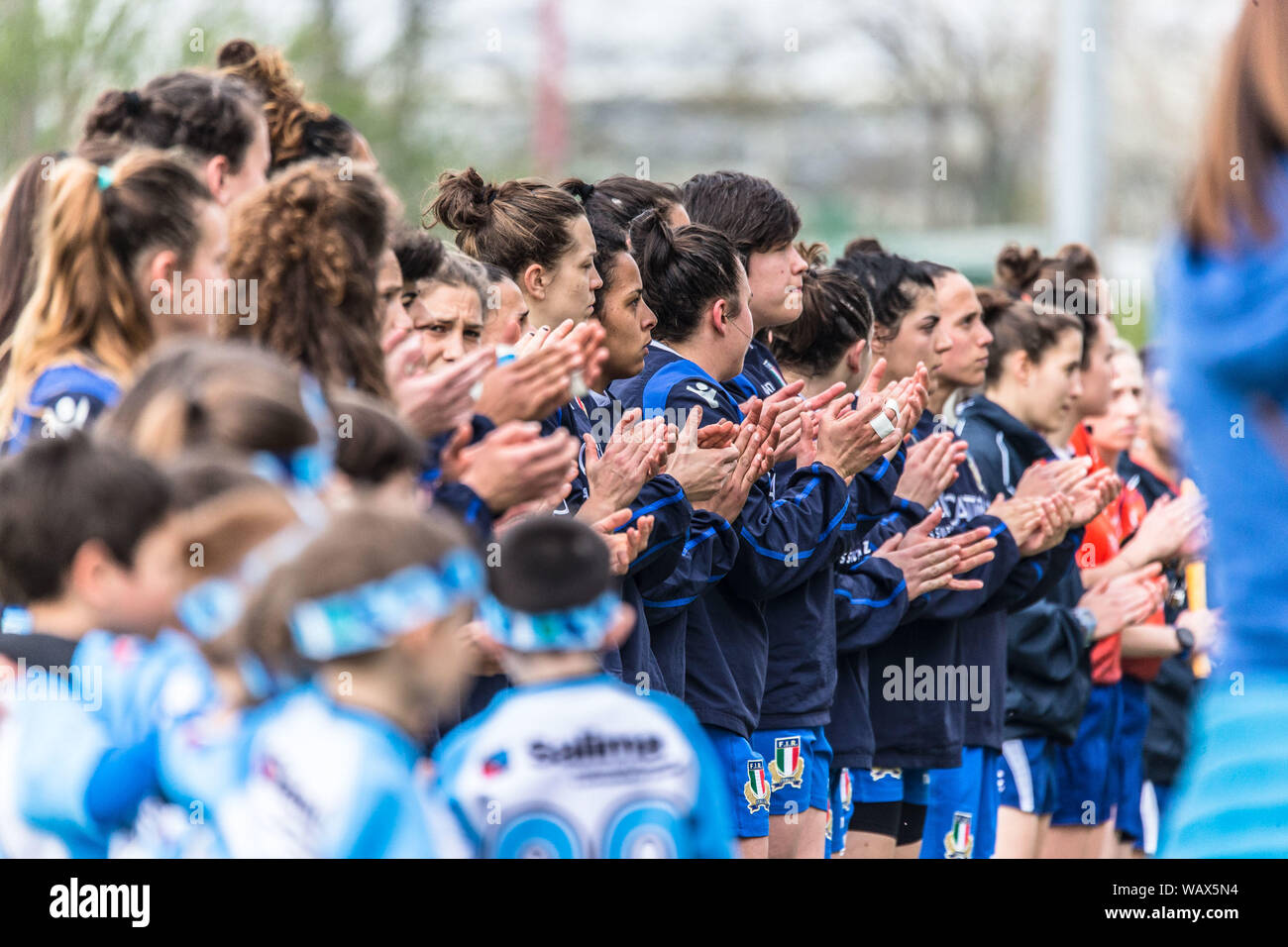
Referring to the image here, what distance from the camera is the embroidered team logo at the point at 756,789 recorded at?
4512 millimetres

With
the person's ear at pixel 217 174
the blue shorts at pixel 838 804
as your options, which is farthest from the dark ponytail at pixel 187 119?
the blue shorts at pixel 838 804

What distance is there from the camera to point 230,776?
8.16 ft

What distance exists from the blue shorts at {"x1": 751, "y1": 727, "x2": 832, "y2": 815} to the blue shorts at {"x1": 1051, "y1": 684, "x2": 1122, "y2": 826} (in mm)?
1741

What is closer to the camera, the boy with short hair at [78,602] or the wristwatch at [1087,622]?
the boy with short hair at [78,602]

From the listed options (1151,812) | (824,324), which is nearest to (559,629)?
(824,324)

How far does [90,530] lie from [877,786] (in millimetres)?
3136

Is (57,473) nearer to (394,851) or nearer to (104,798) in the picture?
(104,798)

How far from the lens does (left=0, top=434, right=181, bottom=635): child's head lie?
274 cm

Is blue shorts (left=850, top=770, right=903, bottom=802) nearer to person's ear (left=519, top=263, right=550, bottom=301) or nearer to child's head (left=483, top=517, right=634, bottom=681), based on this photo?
person's ear (left=519, top=263, right=550, bottom=301)

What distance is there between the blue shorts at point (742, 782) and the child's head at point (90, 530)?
1956 millimetres

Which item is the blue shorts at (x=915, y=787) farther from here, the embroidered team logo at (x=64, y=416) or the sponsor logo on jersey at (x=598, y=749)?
the embroidered team logo at (x=64, y=416)

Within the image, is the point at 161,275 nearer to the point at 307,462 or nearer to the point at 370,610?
the point at 307,462

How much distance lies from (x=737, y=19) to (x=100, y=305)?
24858 mm

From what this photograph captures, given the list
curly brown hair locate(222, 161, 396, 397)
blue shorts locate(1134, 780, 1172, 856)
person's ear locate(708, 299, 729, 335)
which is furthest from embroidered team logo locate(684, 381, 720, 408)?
blue shorts locate(1134, 780, 1172, 856)
